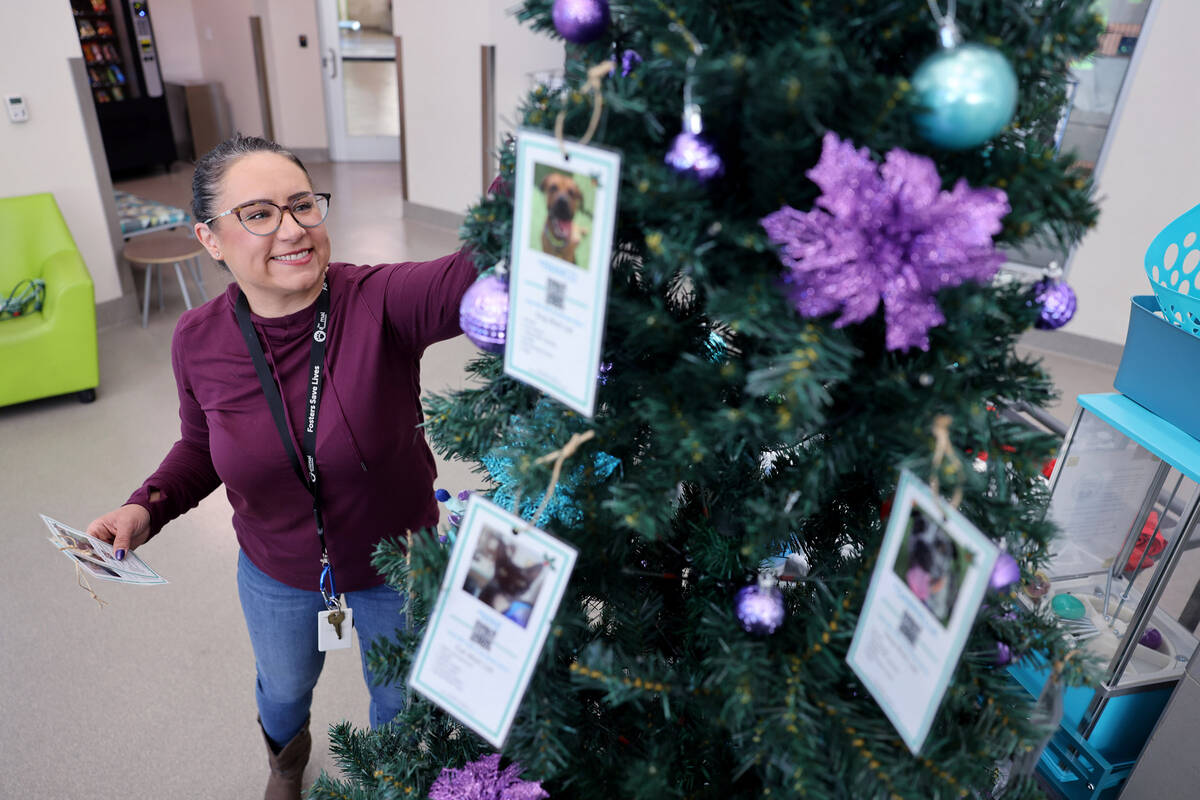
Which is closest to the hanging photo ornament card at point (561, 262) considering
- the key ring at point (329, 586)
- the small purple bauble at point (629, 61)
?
the small purple bauble at point (629, 61)

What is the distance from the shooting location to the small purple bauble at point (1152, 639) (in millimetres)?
1478

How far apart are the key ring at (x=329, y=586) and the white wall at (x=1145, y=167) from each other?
4.18m

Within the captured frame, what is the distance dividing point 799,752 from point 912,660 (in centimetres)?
13

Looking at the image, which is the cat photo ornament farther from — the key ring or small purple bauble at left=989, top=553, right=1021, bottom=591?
the key ring

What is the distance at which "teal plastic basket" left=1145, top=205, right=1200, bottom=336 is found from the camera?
1.24 metres

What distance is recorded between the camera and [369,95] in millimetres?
10586

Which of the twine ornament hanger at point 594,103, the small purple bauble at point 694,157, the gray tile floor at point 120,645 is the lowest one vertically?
the gray tile floor at point 120,645

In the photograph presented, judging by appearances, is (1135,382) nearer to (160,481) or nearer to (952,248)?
(952,248)

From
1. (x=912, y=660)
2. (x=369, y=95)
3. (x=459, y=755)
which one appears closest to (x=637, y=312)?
(x=912, y=660)

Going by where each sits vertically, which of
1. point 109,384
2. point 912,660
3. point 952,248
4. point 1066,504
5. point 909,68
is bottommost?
point 109,384

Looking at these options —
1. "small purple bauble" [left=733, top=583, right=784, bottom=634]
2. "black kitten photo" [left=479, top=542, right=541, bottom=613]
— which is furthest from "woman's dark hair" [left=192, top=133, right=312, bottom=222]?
"small purple bauble" [left=733, top=583, right=784, bottom=634]

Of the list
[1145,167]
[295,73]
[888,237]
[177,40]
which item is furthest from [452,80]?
[888,237]

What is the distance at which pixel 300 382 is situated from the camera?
1.43 metres

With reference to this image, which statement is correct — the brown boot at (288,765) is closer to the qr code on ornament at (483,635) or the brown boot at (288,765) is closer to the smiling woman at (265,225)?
the smiling woman at (265,225)
